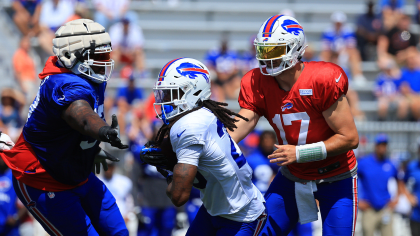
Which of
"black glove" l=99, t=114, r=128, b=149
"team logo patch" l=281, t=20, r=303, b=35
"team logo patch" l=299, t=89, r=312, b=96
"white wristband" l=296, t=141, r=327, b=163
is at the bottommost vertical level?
"white wristband" l=296, t=141, r=327, b=163

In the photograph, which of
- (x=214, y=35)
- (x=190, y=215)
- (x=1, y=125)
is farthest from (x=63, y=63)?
(x=214, y=35)

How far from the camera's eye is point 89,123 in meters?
3.09

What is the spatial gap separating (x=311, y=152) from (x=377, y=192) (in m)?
4.39

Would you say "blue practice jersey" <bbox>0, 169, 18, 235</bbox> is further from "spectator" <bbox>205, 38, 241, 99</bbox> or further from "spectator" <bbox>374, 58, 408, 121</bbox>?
"spectator" <bbox>374, 58, 408, 121</bbox>

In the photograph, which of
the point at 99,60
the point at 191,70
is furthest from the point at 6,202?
the point at 191,70

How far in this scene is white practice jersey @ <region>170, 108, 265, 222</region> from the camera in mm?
3053

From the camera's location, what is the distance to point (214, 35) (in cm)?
1143

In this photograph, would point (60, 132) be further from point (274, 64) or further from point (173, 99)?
point (274, 64)

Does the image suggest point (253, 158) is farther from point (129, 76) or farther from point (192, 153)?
point (192, 153)

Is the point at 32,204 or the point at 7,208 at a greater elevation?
the point at 32,204

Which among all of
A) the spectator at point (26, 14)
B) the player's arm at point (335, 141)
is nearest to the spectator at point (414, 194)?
the player's arm at point (335, 141)

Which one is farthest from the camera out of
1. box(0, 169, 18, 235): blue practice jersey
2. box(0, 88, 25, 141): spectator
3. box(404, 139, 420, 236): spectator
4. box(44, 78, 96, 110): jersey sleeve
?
box(0, 88, 25, 141): spectator

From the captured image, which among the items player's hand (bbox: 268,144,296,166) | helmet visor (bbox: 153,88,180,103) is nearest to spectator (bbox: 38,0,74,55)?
helmet visor (bbox: 153,88,180,103)

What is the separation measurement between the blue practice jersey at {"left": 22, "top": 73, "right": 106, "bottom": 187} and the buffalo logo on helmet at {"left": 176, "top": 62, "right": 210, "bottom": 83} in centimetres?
63
